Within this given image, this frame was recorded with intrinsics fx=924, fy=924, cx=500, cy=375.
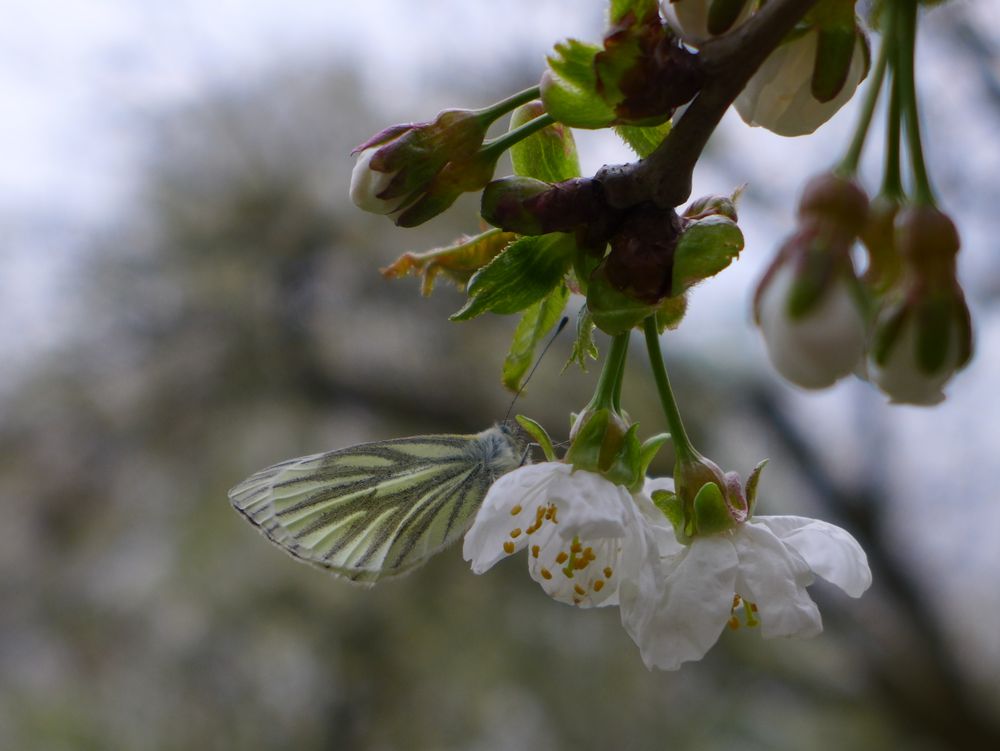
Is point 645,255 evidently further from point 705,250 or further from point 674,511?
point 674,511

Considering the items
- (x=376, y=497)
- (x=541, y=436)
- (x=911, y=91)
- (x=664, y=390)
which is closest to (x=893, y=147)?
(x=911, y=91)

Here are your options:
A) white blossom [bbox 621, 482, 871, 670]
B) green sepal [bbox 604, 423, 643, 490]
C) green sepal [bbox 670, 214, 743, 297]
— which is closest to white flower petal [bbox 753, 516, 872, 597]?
white blossom [bbox 621, 482, 871, 670]

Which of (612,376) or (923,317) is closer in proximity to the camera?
(923,317)

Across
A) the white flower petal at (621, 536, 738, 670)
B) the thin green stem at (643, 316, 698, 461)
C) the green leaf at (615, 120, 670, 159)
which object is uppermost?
the green leaf at (615, 120, 670, 159)

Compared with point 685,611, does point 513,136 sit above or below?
above

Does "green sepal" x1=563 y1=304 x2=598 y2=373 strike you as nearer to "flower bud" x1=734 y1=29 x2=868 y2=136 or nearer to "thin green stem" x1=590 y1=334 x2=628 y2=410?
"thin green stem" x1=590 y1=334 x2=628 y2=410

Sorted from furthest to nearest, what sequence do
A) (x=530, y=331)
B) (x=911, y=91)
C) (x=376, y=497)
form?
(x=376, y=497), (x=530, y=331), (x=911, y=91)
